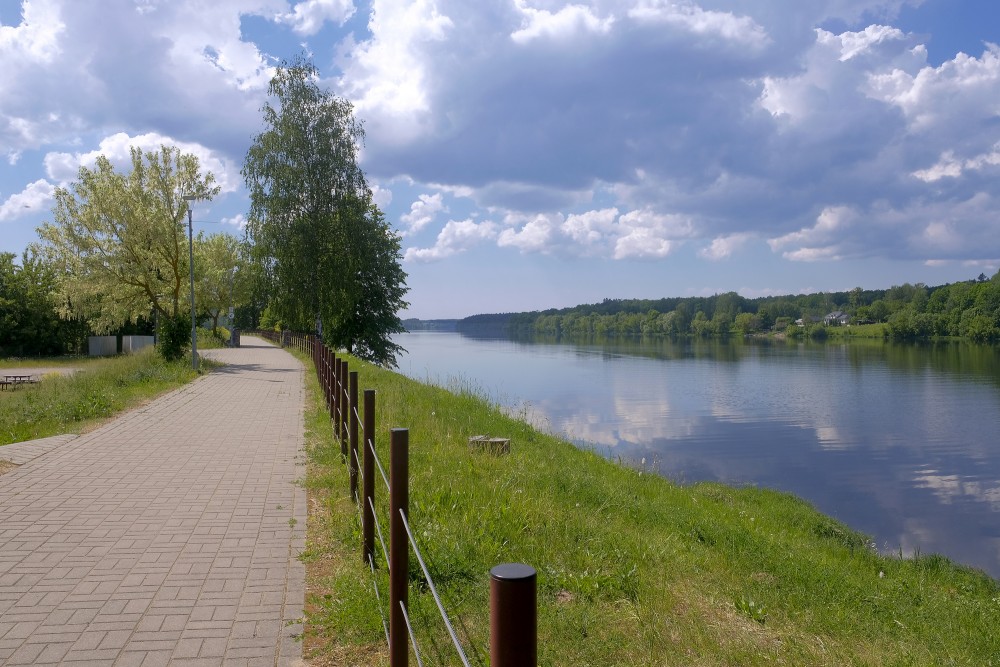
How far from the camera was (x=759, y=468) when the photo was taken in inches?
725

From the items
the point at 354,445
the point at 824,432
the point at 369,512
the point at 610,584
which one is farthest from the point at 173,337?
the point at 610,584

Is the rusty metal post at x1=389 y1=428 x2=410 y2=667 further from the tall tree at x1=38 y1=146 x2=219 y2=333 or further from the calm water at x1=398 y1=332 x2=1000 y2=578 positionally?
Answer: the tall tree at x1=38 y1=146 x2=219 y2=333

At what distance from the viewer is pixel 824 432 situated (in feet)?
77.8

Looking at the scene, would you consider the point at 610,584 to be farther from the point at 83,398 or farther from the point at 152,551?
the point at 83,398

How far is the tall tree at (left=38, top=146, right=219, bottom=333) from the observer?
27.2 meters

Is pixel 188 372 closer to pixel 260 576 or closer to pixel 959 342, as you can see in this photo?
pixel 260 576

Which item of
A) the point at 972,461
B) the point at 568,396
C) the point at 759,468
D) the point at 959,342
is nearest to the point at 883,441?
the point at 972,461

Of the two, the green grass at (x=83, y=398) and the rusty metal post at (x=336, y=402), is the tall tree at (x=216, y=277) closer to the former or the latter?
the green grass at (x=83, y=398)

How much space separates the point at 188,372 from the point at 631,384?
21773 mm

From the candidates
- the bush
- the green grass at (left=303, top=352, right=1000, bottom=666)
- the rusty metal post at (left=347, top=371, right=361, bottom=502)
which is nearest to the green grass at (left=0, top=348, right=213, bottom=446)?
the bush

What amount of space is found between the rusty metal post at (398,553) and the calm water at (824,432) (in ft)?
39.3

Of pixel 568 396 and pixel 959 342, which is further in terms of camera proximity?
pixel 959 342

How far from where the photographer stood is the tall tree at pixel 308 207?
32000 mm

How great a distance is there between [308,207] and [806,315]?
11363 cm
